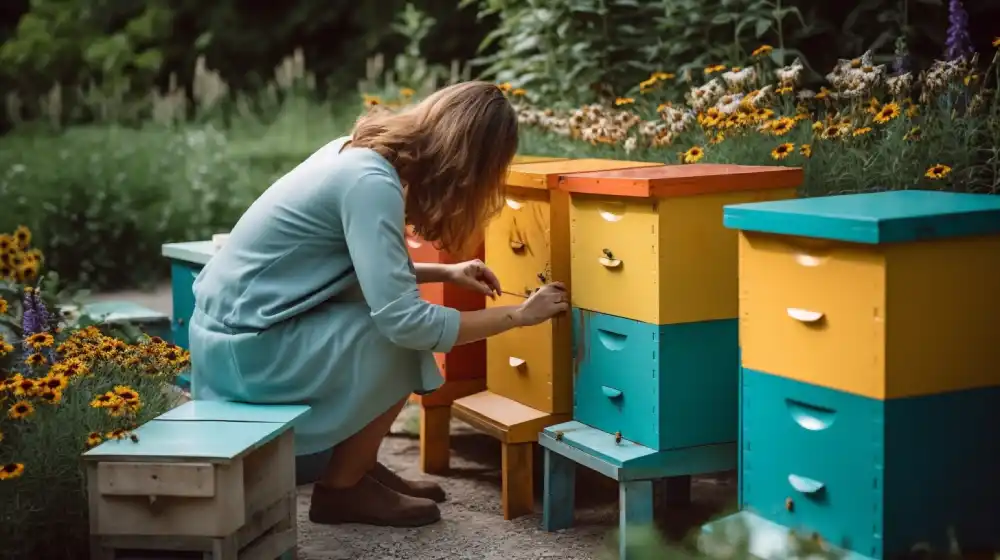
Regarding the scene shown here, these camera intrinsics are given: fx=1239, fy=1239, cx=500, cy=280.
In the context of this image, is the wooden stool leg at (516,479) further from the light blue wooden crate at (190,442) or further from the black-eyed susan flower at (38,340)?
the black-eyed susan flower at (38,340)

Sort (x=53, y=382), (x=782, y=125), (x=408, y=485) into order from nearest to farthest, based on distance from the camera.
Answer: (x=53, y=382) < (x=408, y=485) < (x=782, y=125)

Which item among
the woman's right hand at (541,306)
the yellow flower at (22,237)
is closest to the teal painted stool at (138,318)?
the yellow flower at (22,237)

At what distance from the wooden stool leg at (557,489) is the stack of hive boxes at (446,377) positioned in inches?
25.3

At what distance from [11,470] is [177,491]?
0.43 metres

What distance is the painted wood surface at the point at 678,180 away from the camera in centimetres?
306

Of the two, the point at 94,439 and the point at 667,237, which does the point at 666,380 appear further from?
the point at 94,439

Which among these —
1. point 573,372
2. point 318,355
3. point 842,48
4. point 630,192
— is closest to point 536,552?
point 573,372

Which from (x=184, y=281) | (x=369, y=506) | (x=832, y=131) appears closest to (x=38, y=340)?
(x=369, y=506)

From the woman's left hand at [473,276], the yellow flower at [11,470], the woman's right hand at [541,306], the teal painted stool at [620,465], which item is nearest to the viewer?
the yellow flower at [11,470]

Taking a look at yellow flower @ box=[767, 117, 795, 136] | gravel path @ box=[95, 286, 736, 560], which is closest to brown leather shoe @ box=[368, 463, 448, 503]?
gravel path @ box=[95, 286, 736, 560]

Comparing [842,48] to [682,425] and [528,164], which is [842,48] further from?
[682,425]

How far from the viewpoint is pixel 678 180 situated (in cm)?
307

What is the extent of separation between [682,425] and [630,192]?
24.4 inches

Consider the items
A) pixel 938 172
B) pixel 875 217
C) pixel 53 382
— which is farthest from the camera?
pixel 938 172
